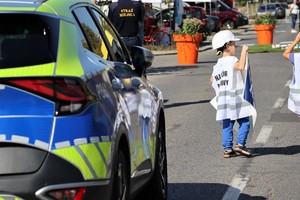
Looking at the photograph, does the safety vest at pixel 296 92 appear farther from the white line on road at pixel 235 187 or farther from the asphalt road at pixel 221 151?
the white line on road at pixel 235 187

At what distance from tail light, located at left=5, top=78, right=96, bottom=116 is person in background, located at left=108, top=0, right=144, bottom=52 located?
32.5 feet

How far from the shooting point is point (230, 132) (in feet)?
33.3

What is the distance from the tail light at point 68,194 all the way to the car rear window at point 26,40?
2.27 ft

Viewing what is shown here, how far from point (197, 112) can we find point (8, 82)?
10.1 m

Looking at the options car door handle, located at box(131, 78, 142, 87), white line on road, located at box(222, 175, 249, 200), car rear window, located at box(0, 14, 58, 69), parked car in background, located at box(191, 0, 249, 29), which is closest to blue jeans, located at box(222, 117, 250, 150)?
white line on road, located at box(222, 175, 249, 200)

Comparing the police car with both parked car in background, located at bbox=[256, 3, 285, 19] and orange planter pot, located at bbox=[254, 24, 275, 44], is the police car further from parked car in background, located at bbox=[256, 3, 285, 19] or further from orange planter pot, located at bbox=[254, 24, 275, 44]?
parked car in background, located at bbox=[256, 3, 285, 19]

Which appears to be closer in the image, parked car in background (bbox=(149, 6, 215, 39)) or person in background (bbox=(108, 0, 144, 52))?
person in background (bbox=(108, 0, 144, 52))

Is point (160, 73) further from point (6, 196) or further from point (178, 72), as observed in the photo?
point (6, 196)

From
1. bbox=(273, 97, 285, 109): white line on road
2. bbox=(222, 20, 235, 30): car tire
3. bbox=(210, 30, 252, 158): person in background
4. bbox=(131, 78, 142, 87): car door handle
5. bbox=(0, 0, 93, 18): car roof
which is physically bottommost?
bbox=(222, 20, 235, 30): car tire

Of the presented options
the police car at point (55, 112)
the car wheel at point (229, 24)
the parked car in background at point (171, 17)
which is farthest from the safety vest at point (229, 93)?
the car wheel at point (229, 24)

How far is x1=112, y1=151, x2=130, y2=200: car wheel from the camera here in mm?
5098

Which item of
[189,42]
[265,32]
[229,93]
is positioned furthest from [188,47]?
[229,93]

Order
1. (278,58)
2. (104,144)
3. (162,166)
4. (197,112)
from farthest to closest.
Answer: (278,58) → (197,112) → (162,166) → (104,144)

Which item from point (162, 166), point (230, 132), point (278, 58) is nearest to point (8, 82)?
point (162, 166)
